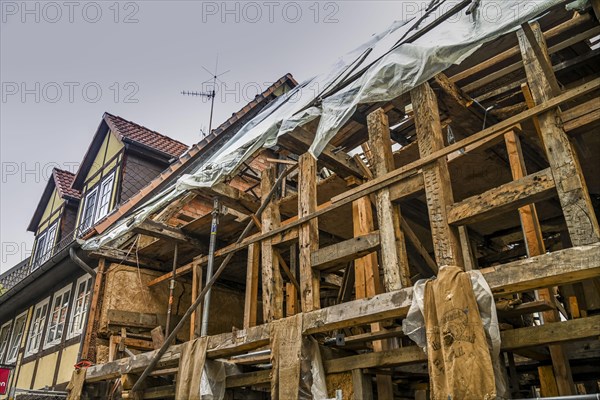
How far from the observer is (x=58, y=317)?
1212 centimetres

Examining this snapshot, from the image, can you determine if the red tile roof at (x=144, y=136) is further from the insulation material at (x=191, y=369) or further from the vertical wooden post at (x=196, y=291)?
the insulation material at (x=191, y=369)

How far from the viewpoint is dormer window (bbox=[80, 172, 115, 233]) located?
47.1ft

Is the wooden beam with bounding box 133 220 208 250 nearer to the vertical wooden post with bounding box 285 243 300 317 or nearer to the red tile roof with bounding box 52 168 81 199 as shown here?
the vertical wooden post with bounding box 285 243 300 317

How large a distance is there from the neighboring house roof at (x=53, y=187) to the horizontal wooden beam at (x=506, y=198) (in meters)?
15.6

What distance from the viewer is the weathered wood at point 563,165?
3621 millimetres

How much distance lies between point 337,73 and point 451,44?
2610 millimetres

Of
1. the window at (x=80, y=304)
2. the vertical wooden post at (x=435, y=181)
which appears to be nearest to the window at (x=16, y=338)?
the window at (x=80, y=304)

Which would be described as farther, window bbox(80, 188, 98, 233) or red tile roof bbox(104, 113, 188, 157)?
window bbox(80, 188, 98, 233)

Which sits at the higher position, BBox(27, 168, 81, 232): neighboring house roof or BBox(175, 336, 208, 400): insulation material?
BBox(27, 168, 81, 232): neighboring house roof

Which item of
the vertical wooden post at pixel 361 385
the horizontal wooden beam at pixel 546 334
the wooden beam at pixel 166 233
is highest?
the wooden beam at pixel 166 233

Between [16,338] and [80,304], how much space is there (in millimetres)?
5798

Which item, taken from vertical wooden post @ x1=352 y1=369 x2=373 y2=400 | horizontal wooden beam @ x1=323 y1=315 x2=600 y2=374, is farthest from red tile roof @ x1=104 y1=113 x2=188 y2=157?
horizontal wooden beam @ x1=323 y1=315 x2=600 y2=374

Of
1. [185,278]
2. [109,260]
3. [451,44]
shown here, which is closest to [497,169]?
[451,44]

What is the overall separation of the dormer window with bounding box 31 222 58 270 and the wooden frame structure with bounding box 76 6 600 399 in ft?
33.9
